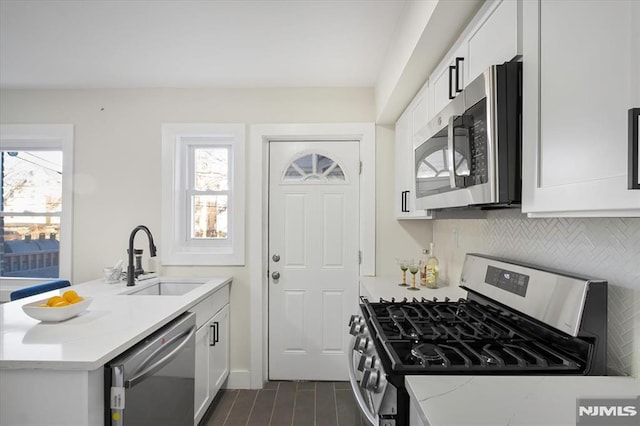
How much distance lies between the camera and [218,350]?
259cm

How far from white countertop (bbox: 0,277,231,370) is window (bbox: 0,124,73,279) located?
53.9 inches

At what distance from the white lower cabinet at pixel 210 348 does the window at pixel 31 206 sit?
1.58 metres

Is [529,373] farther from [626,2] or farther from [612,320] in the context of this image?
[626,2]

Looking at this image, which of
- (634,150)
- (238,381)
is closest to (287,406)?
(238,381)

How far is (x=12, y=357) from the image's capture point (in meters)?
1.19

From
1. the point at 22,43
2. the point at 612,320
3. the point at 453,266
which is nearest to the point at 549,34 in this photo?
the point at 612,320

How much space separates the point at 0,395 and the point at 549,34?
198 centimetres

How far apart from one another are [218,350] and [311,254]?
1.04 meters

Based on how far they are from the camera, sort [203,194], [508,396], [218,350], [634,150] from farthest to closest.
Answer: [203,194]
[218,350]
[508,396]
[634,150]

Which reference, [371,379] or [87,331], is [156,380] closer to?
[87,331]

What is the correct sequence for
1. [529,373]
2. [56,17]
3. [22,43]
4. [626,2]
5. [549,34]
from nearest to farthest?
[626,2], [549,34], [529,373], [56,17], [22,43]

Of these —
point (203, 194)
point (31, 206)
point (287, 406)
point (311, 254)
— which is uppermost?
point (203, 194)

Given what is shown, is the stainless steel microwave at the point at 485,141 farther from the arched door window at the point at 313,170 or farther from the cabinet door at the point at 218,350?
the cabinet door at the point at 218,350

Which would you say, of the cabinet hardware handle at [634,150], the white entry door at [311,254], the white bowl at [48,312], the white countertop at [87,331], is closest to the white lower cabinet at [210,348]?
the white countertop at [87,331]
